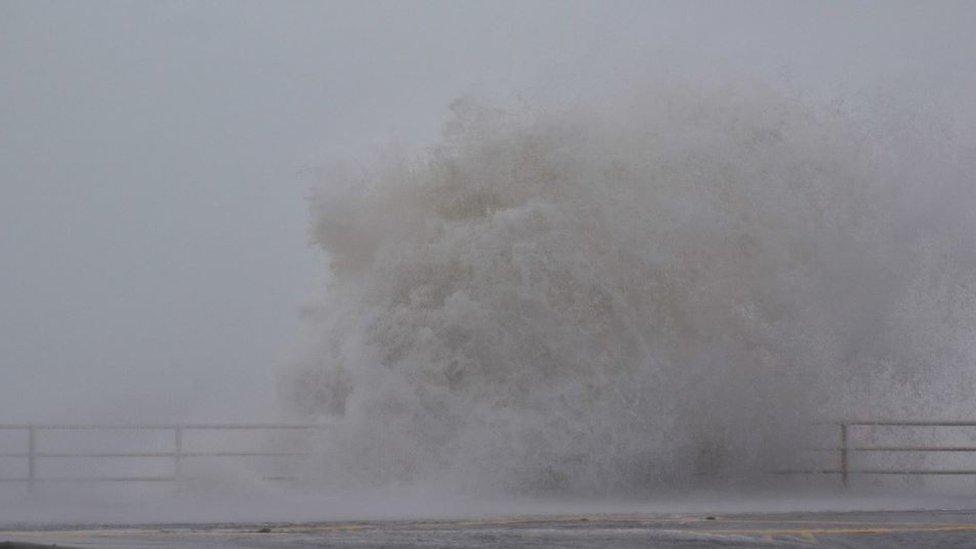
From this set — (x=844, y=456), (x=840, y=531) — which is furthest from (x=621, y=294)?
(x=840, y=531)

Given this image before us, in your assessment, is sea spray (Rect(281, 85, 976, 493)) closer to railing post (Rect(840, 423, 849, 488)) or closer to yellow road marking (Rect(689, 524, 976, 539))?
railing post (Rect(840, 423, 849, 488))

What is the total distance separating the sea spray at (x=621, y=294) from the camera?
56.9ft

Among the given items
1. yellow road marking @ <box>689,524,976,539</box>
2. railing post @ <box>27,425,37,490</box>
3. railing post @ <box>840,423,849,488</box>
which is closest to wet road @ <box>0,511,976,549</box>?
yellow road marking @ <box>689,524,976,539</box>

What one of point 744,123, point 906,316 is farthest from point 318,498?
point 906,316

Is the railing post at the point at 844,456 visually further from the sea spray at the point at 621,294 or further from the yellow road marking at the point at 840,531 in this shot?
the yellow road marking at the point at 840,531

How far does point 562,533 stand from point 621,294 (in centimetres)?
715

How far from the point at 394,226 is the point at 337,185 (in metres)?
1.59

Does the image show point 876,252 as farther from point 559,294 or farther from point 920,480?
point 559,294

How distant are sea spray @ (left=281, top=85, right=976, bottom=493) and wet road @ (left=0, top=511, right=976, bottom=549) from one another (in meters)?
4.11

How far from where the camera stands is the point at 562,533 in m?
11.3

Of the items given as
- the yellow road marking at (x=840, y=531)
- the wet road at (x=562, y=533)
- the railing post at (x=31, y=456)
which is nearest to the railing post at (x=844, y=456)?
the wet road at (x=562, y=533)

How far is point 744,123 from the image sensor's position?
64.1 feet

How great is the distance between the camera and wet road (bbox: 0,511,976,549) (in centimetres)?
1031

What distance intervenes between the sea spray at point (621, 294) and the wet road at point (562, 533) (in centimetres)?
411
